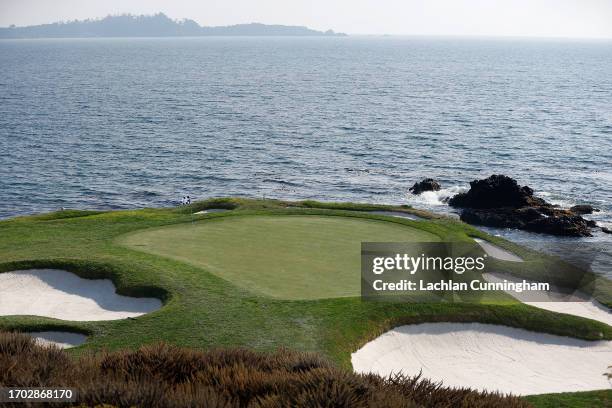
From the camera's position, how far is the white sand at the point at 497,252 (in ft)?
95.1

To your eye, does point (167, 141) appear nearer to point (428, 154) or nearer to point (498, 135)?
point (428, 154)

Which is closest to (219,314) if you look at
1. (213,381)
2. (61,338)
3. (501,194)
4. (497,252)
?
(61,338)

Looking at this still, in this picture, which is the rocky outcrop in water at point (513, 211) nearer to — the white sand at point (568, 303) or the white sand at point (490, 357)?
the white sand at point (568, 303)

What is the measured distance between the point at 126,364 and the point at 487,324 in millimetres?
12953

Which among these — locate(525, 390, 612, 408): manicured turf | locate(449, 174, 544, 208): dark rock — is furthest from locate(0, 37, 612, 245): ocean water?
locate(525, 390, 612, 408): manicured turf

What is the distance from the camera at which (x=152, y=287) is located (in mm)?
24062

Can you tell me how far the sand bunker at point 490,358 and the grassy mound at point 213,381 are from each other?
5972 mm

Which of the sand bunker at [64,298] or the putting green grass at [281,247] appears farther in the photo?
the putting green grass at [281,247]

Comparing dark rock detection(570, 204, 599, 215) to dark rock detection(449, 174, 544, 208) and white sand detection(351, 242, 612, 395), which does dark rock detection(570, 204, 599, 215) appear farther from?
white sand detection(351, 242, 612, 395)

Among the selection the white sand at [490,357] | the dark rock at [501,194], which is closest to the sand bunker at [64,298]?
the white sand at [490,357]

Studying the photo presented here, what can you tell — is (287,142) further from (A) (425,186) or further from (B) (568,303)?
(B) (568,303)

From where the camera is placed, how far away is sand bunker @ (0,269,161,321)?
23.1 meters

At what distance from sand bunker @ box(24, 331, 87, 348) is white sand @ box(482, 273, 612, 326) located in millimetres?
14574

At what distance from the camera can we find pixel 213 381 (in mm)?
13398
